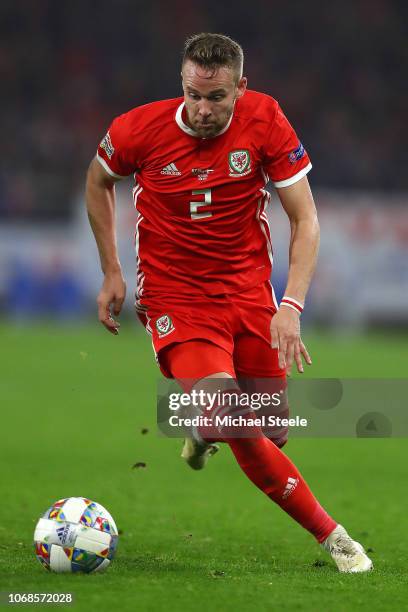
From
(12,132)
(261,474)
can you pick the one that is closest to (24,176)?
(12,132)

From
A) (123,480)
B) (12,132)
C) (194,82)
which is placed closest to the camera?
(194,82)

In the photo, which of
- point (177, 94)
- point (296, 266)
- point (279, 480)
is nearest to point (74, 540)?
point (279, 480)

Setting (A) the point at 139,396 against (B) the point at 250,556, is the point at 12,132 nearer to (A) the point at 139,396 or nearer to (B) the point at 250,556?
(A) the point at 139,396

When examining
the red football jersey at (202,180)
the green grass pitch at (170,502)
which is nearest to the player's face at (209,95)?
the red football jersey at (202,180)

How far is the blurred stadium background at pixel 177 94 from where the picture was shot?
18.8m

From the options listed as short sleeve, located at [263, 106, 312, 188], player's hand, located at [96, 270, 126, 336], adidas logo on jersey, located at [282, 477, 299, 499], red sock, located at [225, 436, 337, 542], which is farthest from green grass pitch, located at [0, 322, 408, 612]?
short sleeve, located at [263, 106, 312, 188]

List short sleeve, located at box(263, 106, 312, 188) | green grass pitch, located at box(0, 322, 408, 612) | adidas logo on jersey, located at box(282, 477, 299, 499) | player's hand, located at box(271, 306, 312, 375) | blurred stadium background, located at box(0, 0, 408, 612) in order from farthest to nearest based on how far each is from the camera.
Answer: blurred stadium background, located at box(0, 0, 408, 612)
short sleeve, located at box(263, 106, 312, 188)
adidas logo on jersey, located at box(282, 477, 299, 499)
player's hand, located at box(271, 306, 312, 375)
green grass pitch, located at box(0, 322, 408, 612)

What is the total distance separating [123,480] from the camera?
7895mm

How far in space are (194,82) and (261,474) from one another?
1720 mm

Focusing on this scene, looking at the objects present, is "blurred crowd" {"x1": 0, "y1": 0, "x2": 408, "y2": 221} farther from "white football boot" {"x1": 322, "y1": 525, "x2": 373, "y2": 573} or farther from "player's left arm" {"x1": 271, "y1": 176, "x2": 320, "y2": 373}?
"white football boot" {"x1": 322, "y1": 525, "x2": 373, "y2": 573}

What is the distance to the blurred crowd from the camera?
2200cm

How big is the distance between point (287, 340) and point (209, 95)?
3.67 feet

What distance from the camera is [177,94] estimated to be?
21234mm

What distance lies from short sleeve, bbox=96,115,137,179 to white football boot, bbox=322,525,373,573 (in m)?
1.95
